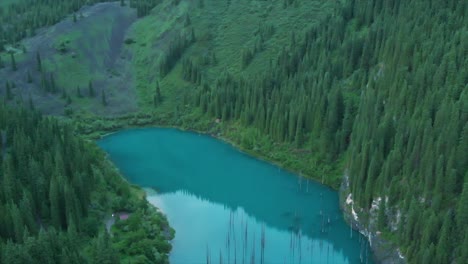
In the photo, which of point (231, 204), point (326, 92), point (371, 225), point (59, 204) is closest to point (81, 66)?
point (326, 92)

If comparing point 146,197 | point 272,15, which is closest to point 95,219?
point 146,197

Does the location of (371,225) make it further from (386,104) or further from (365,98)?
(365,98)

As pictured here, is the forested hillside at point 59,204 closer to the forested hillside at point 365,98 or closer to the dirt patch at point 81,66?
the forested hillside at point 365,98

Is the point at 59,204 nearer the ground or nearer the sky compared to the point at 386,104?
nearer the ground

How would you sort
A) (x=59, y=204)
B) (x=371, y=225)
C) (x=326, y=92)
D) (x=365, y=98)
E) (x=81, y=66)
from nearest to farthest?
(x=59, y=204) → (x=371, y=225) → (x=365, y=98) → (x=326, y=92) → (x=81, y=66)

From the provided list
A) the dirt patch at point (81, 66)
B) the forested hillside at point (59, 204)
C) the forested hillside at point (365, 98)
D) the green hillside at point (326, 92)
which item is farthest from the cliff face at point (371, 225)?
the dirt patch at point (81, 66)

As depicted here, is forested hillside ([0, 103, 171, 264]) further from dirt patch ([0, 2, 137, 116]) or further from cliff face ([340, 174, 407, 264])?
dirt patch ([0, 2, 137, 116])
